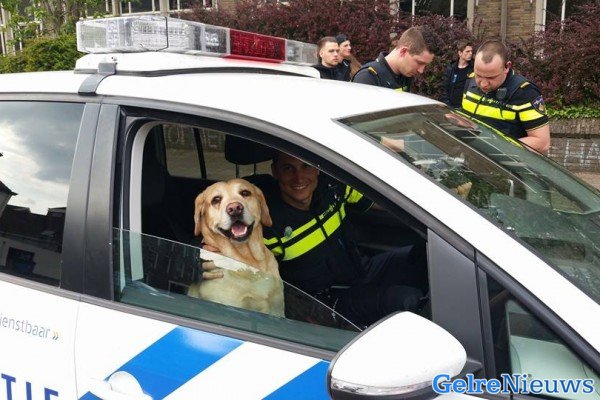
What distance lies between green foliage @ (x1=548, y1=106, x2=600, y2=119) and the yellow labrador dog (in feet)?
24.8

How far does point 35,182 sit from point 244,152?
33.4 inches

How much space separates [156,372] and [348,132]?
2.61 ft

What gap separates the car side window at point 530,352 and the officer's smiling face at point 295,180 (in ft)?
3.95

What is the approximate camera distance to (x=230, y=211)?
2.09 m

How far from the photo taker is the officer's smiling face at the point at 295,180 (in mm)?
2436

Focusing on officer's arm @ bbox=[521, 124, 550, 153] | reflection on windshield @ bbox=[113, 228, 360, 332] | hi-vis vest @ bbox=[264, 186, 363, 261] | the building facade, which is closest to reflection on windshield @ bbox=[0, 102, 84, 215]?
reflection on windshield @ bbox=[113, 228, 360, 332]

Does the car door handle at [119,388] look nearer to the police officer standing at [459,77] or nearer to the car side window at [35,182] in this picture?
the car side window at [35,182]

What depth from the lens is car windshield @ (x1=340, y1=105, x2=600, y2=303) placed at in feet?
4.93

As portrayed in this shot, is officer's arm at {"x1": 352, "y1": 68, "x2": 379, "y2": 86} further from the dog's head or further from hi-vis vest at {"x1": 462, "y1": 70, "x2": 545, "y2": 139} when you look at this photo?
the dog's head

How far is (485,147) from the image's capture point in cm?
202

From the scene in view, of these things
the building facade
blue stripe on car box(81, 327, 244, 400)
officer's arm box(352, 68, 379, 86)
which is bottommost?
blue stripe on car box(81, 327, 244, 400)

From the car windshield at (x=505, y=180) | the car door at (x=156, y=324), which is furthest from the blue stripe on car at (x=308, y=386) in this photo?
the car windshield at (x=505, y=180)

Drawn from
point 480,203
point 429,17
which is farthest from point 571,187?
point 429,17

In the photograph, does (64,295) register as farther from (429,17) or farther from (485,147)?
(429,17)
